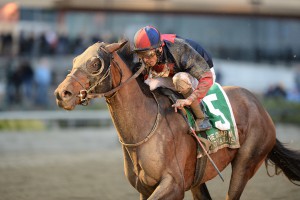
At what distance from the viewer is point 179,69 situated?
5617mm

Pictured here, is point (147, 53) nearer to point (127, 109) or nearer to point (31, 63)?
point (127, 109)

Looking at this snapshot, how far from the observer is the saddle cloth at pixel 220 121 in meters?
5.93

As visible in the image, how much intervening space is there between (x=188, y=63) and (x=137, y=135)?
831 mm

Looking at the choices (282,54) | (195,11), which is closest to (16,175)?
(195,11)

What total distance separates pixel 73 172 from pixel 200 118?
15.0 feet

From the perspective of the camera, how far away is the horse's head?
4926mm

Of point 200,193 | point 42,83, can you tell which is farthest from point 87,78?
point 42,83

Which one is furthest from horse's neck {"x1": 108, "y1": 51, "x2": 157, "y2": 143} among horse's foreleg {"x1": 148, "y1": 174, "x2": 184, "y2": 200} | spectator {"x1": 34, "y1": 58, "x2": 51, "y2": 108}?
spectator {"x1": 34, "y1": 58, "x2": 51, "y2": 108}

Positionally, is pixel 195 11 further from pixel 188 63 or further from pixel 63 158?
pixel 188 63

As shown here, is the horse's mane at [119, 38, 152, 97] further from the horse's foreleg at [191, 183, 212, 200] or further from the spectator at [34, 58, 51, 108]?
the spectator at [34, 58, 51, 108]

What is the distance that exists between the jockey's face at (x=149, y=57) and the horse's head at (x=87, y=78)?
9.2 inches

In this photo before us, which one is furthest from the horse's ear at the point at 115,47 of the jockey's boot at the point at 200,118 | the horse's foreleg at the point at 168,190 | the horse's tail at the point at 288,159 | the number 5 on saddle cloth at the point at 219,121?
the horse's tail at the point at 288,159

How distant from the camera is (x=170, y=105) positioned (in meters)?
5.66

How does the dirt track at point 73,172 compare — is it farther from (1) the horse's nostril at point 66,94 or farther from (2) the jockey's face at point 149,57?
(1) the horse's nostril at point 66,94
